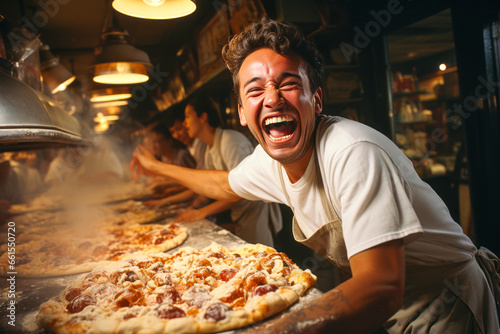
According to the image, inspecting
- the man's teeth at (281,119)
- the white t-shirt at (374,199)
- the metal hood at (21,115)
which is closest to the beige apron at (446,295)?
the white t-shirt at (374,199)

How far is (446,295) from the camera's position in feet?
5.50

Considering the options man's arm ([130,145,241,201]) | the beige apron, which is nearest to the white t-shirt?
the beige apron

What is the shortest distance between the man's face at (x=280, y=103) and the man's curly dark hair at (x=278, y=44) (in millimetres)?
40

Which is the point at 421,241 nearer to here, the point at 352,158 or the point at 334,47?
the point at 352,158

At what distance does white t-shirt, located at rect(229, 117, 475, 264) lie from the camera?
1.30 m

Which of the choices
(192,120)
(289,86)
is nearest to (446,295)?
(289,86)

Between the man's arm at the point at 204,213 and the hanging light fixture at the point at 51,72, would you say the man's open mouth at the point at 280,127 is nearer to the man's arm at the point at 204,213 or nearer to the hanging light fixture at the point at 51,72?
the man's arm at the point at 204,213

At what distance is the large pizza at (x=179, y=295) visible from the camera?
1.44 meters

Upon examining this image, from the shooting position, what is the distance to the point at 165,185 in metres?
6.31

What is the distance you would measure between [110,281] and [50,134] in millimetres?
937

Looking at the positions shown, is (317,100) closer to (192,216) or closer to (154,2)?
(154,2)

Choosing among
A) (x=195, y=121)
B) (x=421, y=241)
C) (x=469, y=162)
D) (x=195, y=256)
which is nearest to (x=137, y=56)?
(x=195, y=121)

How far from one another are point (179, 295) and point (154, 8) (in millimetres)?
2101

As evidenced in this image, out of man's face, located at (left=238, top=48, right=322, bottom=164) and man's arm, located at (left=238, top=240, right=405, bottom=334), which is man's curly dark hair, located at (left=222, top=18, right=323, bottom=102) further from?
man's arm, located at (left=238, top=240, right=405, bottom=334)
